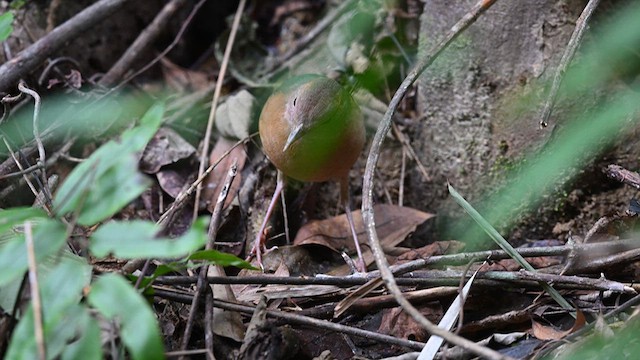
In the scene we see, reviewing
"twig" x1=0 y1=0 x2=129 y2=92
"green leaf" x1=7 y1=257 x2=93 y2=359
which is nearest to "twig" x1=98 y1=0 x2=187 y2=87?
"twig" x1=0 y1=0 x2=129 y2=92

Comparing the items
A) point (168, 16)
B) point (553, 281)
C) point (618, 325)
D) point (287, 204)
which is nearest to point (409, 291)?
point (553, 281)

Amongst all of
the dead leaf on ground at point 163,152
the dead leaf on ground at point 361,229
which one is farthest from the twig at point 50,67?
the dead leaf on ground at point 361,229

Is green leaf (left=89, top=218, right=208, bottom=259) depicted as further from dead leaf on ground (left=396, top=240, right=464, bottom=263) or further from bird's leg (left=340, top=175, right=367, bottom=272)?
bird's leg (left=340, top=175, right=367, bottom=272)

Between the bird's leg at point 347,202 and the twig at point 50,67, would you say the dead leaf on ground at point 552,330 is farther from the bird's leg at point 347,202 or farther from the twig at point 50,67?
the twig at point 50,67

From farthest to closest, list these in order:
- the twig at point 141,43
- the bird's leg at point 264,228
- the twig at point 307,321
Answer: the twig at point 141,43 → the bird's leg at point 264,228 → the twig at point 307,321

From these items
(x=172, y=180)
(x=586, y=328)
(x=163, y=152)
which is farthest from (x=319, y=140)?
(x=586, y=328)

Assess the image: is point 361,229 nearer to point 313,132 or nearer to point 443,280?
point 313,132
